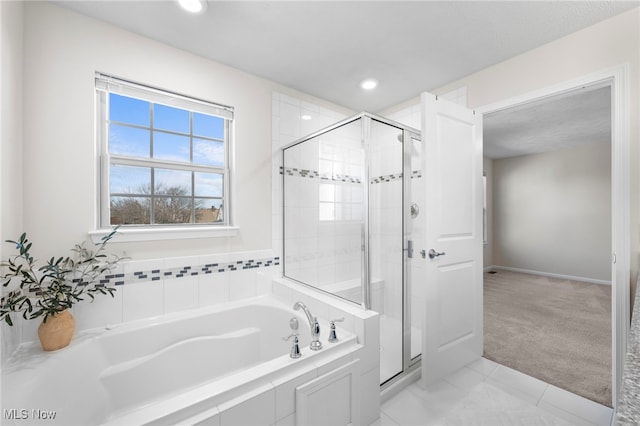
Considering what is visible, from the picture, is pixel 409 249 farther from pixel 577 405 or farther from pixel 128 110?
pixel 128 110

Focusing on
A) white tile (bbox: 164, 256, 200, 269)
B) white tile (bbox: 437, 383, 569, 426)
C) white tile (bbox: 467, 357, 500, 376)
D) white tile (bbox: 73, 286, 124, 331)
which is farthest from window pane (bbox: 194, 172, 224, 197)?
white tile (bbox: 467, 357, 500, 376)

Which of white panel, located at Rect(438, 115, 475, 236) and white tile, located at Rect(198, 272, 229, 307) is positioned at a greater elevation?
white panel, located at Rect(438, 115, 475, 236)

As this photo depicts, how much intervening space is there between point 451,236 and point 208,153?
2.03 metres

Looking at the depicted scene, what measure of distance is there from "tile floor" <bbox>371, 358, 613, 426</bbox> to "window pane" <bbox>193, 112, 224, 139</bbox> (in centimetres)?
237

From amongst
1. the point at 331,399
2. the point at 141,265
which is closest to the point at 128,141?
the point at 141,265

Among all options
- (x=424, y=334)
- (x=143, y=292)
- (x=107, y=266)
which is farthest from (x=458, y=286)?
(x=107, y=266)

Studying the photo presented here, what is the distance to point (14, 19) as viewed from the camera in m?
1.50

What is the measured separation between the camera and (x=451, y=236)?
2.07 meters

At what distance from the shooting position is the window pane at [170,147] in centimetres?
211

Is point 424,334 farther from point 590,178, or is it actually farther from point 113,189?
point 590,178

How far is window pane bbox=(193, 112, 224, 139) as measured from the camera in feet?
7.47

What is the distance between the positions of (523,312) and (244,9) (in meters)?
4.18

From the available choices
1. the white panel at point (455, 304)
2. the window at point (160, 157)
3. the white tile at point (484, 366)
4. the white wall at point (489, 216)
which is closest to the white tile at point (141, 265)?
the window at point (160, 157)

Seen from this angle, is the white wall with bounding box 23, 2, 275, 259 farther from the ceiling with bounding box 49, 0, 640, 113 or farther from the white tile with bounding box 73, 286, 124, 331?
the white tile with bounding box 73, 286, 124, 331
